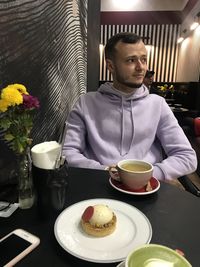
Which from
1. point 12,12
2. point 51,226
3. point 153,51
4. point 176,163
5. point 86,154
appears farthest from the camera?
point 153,51

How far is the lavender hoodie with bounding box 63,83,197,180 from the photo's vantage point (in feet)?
4.65

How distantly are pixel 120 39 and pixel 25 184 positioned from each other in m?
1.06

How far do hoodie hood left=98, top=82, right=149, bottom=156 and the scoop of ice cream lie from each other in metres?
0.75

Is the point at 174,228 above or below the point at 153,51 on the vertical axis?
below

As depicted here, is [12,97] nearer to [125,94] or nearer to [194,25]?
[125,94]

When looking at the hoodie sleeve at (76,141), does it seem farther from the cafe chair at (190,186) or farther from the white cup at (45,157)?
the white cup at (45,157)

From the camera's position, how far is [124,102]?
151 centimetres

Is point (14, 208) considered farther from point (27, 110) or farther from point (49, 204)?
point (27, 110)

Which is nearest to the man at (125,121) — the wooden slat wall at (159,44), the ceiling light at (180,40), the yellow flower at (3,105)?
the yellow flower at (3,105)

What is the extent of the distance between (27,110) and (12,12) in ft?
1.86

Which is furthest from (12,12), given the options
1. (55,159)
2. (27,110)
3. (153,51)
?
(153,51)

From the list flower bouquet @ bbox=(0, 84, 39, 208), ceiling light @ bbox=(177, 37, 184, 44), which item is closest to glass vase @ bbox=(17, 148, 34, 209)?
flower bouquet @ bbox=(0, 84, 39, 208)

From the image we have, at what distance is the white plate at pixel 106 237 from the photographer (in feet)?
1.90

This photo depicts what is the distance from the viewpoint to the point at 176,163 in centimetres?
128
